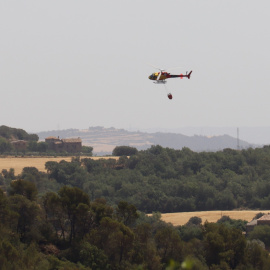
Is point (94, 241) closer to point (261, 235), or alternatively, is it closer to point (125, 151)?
point (261, 235)

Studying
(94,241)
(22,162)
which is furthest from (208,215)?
(94,241)

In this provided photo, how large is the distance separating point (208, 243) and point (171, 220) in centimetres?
5171

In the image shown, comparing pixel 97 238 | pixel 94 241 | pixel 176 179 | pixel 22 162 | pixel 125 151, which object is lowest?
pixel 94 241

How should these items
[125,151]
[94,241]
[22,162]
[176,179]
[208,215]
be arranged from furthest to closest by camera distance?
1. [125,151]
2. [22,162]
3. [176,179]
4. [208,215]
5. [94,241]

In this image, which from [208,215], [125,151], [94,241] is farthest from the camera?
[125,151]

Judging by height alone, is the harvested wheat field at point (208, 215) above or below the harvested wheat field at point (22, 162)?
below

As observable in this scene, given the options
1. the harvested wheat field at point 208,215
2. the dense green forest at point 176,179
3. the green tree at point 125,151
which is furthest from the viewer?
the green tree at point 125,151

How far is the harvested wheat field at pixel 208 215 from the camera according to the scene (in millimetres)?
119869

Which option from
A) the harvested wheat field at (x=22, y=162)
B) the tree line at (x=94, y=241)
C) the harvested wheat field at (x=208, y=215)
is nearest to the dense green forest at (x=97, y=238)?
the tree line at (x=94, y=241)

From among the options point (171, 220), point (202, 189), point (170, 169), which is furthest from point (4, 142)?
point (171, 220)

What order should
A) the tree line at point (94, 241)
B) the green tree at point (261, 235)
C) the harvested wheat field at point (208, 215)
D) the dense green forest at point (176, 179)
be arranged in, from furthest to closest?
the dense green forest at point (176, 179)
the harvested wheat field at point (208, 215)
the green tree at point (261, 235)
the tree line at point (94, 241)

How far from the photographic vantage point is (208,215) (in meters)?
125

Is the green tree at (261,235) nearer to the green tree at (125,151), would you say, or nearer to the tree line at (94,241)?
the tree line at (94,241)

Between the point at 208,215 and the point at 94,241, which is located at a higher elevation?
the point at 94,241
